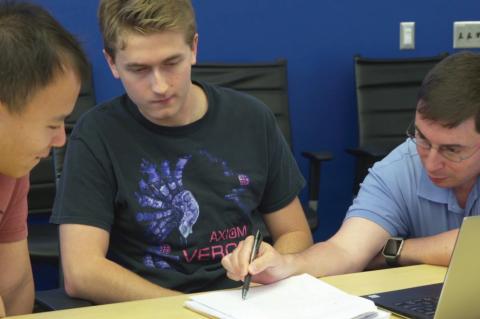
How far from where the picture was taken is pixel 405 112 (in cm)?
371

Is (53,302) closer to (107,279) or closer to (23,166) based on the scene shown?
(107,279)

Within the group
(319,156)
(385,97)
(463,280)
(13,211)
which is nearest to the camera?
(463,280)

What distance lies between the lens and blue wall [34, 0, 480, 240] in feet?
12.1

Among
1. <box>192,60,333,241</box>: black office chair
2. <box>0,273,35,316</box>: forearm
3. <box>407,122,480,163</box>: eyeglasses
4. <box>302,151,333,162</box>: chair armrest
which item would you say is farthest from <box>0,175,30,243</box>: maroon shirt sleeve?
<box>302,151,333,162</box>: chair armrest

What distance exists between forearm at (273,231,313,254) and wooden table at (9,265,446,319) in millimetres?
261

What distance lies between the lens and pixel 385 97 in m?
3.67

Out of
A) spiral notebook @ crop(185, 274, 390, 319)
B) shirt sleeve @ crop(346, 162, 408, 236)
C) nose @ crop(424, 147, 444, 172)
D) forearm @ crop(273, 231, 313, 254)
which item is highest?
nose @ crop(424, 147, 444, 172)

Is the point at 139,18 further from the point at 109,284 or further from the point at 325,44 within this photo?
the point at 325,44

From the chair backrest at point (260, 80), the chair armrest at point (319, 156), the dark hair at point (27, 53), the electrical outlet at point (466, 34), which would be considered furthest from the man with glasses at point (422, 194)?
the electrical outlet at point (466, 34)

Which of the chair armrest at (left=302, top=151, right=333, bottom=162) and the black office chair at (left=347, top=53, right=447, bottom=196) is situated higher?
the black office chair at (left=347, top=53, right=447, bottom=196)

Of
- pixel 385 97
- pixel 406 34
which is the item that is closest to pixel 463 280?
pixel 385 97

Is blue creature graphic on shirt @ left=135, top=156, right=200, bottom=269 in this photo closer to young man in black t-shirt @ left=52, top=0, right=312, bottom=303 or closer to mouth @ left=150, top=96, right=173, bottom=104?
young man in black t-shirt @ left=52, top=0, right=312, bottom=303

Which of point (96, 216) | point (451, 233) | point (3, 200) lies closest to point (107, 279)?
point (96, 216)

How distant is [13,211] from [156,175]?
0.37 m
